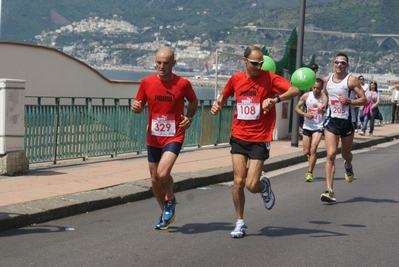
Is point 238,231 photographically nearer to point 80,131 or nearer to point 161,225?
point 161,225

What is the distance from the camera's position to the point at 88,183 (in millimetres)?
12594

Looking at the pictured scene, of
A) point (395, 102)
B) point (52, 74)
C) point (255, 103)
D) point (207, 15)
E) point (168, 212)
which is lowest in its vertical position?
point (168, 212)

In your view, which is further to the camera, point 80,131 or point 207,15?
point 207,15

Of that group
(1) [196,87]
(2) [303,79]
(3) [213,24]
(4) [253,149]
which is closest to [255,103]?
(4) [253,149]

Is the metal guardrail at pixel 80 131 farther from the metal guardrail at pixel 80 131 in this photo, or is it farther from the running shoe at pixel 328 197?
the running shoe at pixel 328 197

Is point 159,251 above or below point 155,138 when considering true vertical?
below

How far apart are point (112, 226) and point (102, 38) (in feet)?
392

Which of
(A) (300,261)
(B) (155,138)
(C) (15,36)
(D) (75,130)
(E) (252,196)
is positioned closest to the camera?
(A) (300,261)

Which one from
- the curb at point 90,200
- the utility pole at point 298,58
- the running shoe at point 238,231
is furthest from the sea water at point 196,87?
the running shoe at point 238,231

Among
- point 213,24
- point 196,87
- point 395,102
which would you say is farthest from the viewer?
point 213,24

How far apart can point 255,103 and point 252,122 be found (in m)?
0.23

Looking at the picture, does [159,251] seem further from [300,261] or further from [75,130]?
[75,130]

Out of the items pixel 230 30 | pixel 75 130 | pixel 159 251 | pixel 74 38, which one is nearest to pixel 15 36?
pixel 74 38

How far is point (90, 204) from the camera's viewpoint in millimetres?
11008
